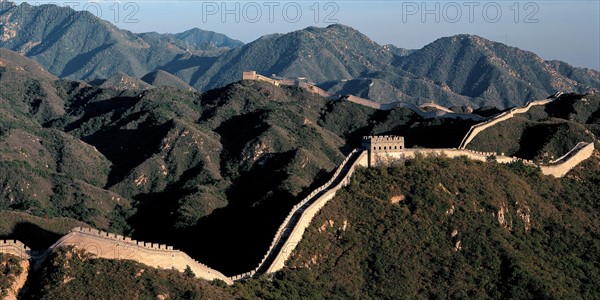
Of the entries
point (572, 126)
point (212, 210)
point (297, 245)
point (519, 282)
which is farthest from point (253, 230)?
point (572, 126)

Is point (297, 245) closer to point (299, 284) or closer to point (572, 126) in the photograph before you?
point (299, 284)

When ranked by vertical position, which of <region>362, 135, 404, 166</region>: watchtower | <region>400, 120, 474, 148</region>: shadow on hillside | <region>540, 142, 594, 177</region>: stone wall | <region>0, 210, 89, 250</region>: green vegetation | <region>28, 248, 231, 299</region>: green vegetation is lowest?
<region>400, 120, 474, 148</region>: shadow on hillside

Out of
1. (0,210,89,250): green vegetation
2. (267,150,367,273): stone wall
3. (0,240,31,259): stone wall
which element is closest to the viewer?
(0,240,31,259): stone wall

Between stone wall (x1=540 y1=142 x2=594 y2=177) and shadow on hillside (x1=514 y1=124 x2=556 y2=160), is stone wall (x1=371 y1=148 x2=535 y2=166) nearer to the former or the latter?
stone wall (x1=540 y1=142 x2=594 y2=177)

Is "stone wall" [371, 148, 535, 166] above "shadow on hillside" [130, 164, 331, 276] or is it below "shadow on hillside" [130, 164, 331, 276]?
above

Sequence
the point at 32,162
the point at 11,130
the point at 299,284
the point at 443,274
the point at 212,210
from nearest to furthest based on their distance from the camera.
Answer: the point at 299,284
the point at 443,274
the point at 212,210
the point at 32,162
the point at 11,130

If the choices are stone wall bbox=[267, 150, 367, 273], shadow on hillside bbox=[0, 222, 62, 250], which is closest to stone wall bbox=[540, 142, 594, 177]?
stone wall bbox=[267, 150, 367, 273]
